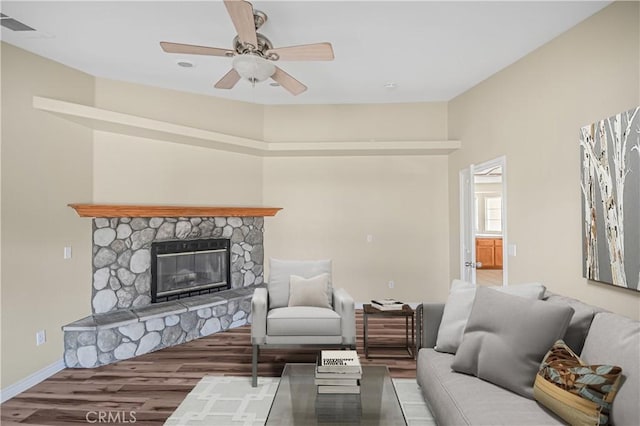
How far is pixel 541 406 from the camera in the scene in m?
1.79

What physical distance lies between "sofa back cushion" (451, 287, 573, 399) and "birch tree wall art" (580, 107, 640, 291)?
2.52 ft

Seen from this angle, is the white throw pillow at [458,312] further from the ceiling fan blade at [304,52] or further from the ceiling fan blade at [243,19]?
the ceiling fan blade at [243,19]

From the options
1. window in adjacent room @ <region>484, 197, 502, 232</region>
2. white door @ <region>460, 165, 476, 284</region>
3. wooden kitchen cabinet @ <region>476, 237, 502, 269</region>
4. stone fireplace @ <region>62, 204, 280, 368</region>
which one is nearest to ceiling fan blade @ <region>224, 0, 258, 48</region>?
stone fireplace @ <region>62, 204, 280, 368</region>

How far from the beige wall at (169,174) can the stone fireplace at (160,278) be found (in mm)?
267

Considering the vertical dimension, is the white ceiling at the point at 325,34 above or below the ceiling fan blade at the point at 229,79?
above

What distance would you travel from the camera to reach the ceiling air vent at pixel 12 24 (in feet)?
9.12

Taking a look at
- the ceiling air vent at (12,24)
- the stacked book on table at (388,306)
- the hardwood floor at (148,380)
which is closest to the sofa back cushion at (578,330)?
the hardwood floor at (148,380)

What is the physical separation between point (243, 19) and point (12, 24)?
2.05 m

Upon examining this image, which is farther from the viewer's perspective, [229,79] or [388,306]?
[388,306]

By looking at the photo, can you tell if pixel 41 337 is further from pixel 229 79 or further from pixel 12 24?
pixel 229 79

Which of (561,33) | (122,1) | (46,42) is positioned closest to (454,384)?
(561,33)

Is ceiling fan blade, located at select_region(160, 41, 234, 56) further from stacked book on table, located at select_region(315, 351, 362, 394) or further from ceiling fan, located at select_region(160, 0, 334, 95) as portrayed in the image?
stacked book on table, located at select_region(315, 351, 362, 394)

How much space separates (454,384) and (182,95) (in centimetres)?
433

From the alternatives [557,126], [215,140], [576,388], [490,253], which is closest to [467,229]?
[557,126]
